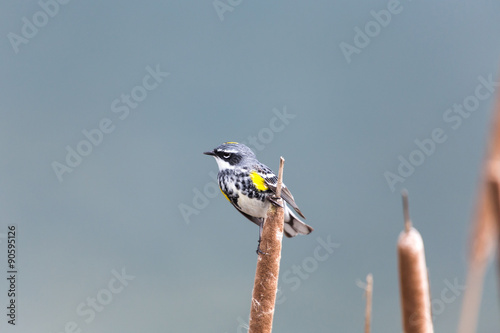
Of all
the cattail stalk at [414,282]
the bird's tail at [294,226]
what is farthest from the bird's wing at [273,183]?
the cattail stalk at [414,282]

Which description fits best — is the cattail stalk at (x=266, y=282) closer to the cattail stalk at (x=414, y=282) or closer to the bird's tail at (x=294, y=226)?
the cattail stalk at (x=414, y=282)

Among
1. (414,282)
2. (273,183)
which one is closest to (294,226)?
(273,183)

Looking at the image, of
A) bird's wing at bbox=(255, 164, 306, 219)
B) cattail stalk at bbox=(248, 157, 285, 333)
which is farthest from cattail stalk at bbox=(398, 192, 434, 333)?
bird's wing at bbox=(255, 164, 306, 219)

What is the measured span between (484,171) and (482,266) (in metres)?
0.33

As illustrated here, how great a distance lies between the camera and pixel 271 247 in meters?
2.69

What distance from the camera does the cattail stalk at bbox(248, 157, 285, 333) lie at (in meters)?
2.51

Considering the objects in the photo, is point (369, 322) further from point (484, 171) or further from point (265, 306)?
point (265, 306)

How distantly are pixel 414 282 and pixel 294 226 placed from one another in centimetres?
248

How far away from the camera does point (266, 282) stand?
261 centimetres

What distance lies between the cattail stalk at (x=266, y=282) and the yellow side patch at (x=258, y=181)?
2.83 feet

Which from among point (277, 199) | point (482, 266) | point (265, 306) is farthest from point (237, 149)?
point (482, 266)

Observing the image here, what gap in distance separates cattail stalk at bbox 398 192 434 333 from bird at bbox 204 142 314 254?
80.4 inches

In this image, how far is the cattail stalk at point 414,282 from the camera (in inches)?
59.9

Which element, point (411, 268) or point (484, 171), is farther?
point (411, 268)
